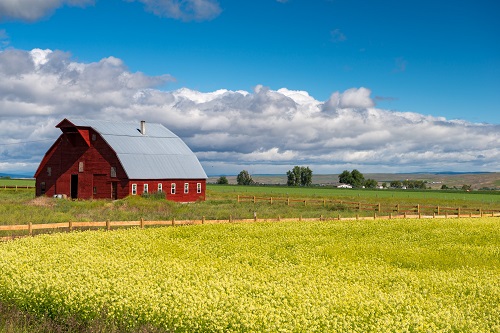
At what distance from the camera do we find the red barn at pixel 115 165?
212 feet

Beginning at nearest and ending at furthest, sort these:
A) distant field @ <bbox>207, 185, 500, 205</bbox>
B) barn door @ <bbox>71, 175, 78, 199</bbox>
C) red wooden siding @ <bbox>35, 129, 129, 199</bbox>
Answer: red wooden siding @ <bbox>35, 129, 129, 199</bbox> → barn door @ <bbox>71, 175, 78, 199</bbox> → distant field @ <bbox>207, 185, 500, 205</bbox>

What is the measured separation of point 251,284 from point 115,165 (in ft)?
170

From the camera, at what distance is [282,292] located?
1416 centimetres

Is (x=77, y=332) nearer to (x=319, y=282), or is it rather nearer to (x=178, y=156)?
(x=319, y=282)

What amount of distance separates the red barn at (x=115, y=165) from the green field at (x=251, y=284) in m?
36.8

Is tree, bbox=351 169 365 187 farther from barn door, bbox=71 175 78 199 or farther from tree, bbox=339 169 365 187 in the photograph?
barn door, bbox=71 175 78 199

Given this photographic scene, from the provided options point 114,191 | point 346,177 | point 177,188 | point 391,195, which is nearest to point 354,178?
point 346,177

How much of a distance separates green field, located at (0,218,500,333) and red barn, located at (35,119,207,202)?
121 ft

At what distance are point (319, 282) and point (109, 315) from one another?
6.55 metres

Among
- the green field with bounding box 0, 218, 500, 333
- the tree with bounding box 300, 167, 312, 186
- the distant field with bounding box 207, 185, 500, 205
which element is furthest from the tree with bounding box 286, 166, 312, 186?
the green field with bounding box 0, 218, 500, 333

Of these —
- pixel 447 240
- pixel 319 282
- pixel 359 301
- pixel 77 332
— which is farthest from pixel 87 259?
pixel 447 240

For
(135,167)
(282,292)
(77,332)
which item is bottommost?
(77,332)

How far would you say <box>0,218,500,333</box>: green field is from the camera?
40.0 ft

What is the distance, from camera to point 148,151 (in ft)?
224
